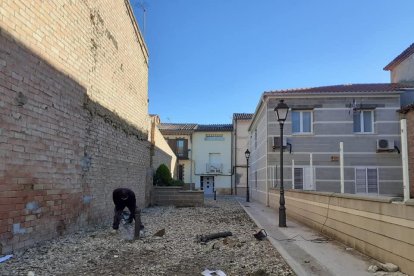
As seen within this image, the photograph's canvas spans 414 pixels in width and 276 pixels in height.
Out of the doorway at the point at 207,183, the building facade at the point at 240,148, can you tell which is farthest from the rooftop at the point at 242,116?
the doorway at the point at 207,183

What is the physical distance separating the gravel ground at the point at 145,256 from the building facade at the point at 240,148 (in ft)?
113

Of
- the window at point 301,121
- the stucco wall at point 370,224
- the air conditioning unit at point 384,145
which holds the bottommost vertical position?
the stucco wall at point 370,224

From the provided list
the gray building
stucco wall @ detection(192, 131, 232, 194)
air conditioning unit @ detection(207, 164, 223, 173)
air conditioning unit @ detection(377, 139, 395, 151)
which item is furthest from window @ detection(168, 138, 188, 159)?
air conditioning unit @ detection(377, 139, 395, 151)

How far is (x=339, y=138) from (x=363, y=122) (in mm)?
1621

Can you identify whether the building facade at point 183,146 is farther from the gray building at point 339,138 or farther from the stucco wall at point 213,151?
the gray building at point 339,138

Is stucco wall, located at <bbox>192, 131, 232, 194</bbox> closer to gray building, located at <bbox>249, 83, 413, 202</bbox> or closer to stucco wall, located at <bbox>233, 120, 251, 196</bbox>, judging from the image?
stucco wall, located at <bbox>233, 120, 251, 196</bbox>

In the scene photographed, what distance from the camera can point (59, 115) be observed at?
367 inches

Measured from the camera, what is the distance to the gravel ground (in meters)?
6.68

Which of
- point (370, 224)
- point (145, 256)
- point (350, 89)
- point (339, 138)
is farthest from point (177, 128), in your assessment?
point (370, 224)

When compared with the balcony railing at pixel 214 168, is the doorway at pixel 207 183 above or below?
below

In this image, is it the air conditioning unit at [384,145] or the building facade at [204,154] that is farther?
the building facade at [204,154]

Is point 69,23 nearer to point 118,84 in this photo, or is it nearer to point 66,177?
point 66,177

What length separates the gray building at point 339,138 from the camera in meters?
21.8

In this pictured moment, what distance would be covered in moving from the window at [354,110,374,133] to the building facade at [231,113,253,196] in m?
23.1
